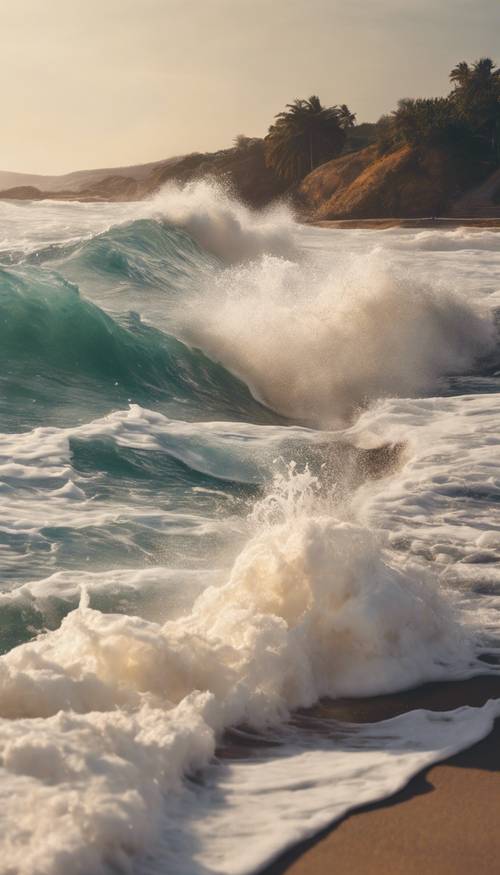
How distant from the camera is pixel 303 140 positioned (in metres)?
59.3

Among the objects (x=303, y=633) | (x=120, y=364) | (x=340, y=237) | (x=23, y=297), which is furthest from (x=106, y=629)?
(x=340, y=237)

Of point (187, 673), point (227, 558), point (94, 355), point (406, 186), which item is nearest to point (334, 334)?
point (94, 355)

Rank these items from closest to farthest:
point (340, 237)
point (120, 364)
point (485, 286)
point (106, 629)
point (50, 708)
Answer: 1. point (50, 708)
2. point (106, 629)
3. point (120, 364)
4. point (485, 286)
5. point (340, 237)

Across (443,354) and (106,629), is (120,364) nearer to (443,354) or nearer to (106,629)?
(443,354)

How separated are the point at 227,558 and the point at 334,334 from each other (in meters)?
7.85

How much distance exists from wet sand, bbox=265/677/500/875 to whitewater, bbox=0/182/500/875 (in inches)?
2.9

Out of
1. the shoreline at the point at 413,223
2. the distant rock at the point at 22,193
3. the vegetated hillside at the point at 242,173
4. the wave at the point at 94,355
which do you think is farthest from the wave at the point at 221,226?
the distant rock at the point at 22,193

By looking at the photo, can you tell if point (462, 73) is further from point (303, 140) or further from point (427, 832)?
point (427, 832)

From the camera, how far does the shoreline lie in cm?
3775

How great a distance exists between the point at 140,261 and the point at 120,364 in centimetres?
573

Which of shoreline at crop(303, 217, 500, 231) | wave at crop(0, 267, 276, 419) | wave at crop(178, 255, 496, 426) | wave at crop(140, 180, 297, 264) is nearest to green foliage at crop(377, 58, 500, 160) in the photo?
shoreline at crop(303, 217, 500, 231)

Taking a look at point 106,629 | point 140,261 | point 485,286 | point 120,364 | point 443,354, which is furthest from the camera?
point 485,286

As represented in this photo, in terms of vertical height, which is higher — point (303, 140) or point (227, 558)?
point (303, 140)

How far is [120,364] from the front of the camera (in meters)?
11.8
